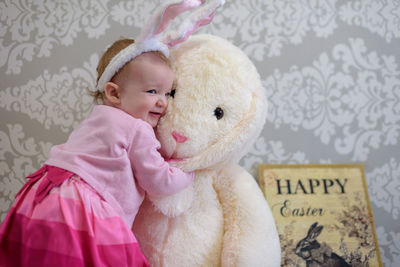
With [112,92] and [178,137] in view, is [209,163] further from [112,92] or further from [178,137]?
[112,92]

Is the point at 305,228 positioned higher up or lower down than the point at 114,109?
lower down

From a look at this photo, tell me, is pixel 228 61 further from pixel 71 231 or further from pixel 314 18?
pixel 314 18

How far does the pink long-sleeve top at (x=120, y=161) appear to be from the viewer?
26.4 inches

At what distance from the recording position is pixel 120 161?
672mm

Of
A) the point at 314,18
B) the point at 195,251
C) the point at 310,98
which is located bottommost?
the point at 195,251

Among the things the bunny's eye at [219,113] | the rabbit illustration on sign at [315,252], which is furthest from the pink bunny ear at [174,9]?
the rabbit illustration on sign at [315,252]

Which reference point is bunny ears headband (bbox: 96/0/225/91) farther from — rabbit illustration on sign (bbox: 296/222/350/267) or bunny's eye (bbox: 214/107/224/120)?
rabbit illustration on sign (bbox: 296/222/350/267)

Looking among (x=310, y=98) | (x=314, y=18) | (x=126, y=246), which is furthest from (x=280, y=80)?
(x=126, y=246)

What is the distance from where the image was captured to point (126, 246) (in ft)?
2.08

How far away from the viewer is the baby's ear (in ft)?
2.47

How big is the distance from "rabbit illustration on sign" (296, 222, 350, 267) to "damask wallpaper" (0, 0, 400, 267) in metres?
0.23

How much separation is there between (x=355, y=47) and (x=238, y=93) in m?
0.75

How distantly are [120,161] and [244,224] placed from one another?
0.32 m

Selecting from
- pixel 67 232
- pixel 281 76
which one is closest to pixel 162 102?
pixel 67 232
